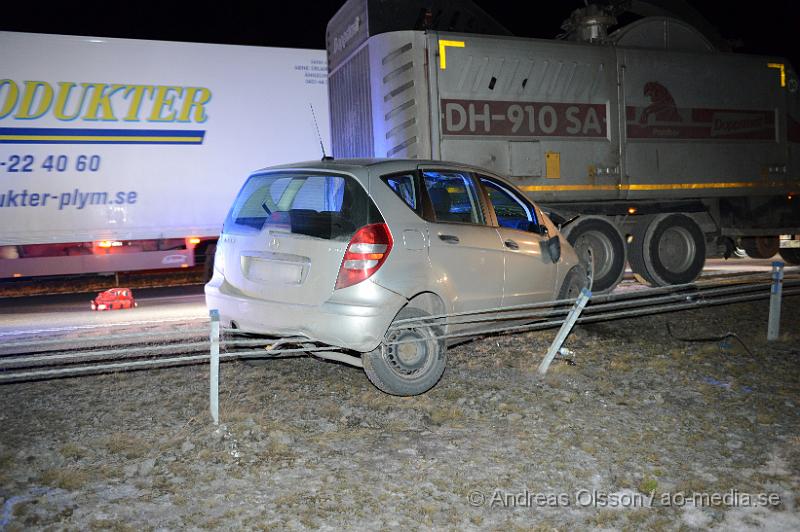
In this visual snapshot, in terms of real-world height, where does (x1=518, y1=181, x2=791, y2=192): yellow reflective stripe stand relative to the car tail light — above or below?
above

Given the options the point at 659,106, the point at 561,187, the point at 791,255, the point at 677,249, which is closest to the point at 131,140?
the point at 561,187

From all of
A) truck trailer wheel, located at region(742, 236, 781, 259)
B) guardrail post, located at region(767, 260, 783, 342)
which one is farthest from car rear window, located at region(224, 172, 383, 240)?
truck trailer wheel, located at region(742, 236, 781, 259)

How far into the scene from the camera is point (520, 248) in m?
6.61

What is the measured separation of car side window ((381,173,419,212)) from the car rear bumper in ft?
2.48

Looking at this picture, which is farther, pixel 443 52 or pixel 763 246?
pixel 763 246

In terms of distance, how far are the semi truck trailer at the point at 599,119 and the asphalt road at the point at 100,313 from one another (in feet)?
4.17

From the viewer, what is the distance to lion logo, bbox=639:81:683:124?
34.4ft

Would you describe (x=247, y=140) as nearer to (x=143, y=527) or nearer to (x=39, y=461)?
(x=39, y=461)

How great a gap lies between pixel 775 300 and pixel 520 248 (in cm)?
270

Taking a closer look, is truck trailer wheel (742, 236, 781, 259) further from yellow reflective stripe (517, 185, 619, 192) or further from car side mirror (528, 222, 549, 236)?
car side mirror (528, 222, 549, 236)

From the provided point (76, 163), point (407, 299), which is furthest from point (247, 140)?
point (407, 299)

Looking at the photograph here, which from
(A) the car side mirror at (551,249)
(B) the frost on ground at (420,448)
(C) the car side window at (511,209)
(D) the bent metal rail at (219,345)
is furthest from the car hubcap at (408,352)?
(A) the car side mirror at (551,249)

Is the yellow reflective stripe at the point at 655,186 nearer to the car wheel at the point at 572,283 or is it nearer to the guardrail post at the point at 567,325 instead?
the car wheel at the point at 572,283

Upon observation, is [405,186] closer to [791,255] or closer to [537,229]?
[537,229]
